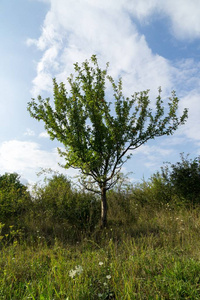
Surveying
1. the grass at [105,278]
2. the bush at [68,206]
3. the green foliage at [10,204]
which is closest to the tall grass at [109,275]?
the grass at [105,278]

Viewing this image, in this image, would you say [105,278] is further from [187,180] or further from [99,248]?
[187,180]

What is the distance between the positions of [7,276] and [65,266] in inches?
39.0

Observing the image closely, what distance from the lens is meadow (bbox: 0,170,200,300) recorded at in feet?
10.7

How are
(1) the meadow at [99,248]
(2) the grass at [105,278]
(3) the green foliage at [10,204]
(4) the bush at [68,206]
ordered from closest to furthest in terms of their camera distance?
(2) the grass at [105,278], (1) the meadow at [99,248], (3) the green foliage at [10,204], (4) the bush at [68,206]

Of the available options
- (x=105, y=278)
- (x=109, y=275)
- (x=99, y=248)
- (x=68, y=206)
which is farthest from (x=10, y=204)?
(x=109, y=275)

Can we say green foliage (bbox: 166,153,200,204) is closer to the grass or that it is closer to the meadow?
the meadow

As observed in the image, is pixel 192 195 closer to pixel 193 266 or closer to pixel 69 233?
pixel 69 233

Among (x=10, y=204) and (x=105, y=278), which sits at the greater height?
(x=10, y=204)

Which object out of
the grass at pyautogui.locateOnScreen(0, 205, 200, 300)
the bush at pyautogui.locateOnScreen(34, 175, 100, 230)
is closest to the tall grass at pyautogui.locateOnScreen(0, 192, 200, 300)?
the grass at pyautogui.locateOnScreen(0, 205, 200, 300)

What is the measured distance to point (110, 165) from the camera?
8461 mm

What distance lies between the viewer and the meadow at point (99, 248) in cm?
326

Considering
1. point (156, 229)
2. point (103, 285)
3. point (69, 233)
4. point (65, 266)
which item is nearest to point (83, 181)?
point (69, 233)

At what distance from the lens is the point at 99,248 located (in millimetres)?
6418

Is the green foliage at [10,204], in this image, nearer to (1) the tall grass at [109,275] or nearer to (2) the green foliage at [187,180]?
(1) the tall grass at [109,275]
